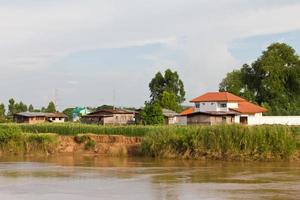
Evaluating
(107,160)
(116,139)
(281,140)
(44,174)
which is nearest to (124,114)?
(116,139)

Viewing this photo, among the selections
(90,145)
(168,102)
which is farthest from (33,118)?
(90,145)

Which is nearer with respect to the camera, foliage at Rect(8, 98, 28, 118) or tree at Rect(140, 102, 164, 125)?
tree at Rect(140, 102, 164, 125)

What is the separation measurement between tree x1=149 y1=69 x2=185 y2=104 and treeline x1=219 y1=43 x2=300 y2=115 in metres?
8.64

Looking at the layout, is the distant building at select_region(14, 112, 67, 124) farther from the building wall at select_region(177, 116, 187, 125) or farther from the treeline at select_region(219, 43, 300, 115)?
the treeline at select_region(219, 43, 300, 115)

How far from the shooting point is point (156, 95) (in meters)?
88.6

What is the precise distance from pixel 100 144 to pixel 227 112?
23071mm

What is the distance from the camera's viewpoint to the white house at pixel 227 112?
64.8 m

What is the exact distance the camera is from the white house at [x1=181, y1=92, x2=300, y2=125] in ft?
213

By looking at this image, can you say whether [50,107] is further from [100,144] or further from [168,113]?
[100,144]

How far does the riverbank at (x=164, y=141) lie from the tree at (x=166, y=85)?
3433 cm

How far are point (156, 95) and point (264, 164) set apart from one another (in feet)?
162

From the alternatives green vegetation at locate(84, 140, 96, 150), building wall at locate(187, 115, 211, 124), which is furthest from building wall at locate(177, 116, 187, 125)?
green vegetation at locate(84, 140, 96, 150)

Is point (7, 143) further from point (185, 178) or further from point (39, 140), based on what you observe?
point (185, 178)

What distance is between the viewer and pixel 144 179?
31.4m
